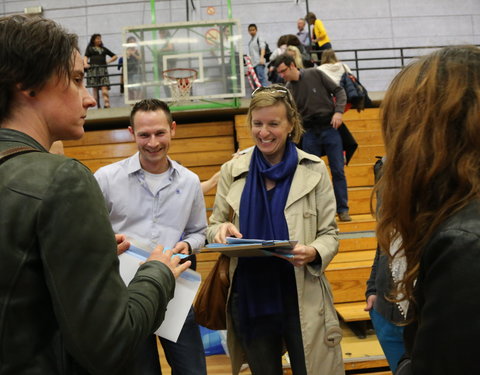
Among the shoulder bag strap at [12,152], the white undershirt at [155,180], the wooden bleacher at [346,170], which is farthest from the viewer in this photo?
the wooden bleacher at [346,170]

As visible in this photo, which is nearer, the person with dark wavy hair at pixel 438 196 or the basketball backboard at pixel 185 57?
the person with dark wavy hair at pixel 438 196

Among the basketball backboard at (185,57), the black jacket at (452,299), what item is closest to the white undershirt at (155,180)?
the black jacket at (452,299)

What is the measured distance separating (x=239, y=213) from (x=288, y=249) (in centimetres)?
33

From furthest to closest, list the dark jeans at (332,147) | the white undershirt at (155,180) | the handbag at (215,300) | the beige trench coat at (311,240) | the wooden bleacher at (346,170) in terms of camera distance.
A: the dark jeans at (332,147) < the wooden bleacher at (346,170) < the white undershirt at (155,180) < the handbag at (215,300) < the beige trench coat at (311,240)

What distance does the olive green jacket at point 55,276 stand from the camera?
2.40 feet

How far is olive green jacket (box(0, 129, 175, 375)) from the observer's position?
73cm

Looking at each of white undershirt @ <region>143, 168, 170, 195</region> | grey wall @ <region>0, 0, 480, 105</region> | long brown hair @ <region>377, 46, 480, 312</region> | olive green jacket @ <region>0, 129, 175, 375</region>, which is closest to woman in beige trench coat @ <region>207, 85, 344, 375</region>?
white undershirt @ <region>143, 168, 170, 195</region>

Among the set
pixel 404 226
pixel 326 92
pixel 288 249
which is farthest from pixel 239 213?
pixel 326 92

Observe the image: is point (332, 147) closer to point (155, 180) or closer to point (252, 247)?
point (155, 180)

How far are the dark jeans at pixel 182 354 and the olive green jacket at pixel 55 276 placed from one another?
1.01 metres

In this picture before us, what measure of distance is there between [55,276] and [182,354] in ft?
4.01

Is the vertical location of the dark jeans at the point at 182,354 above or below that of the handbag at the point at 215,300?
below

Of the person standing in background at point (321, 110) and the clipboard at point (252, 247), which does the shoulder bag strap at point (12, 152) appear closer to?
the clipboard at point (252, 247)

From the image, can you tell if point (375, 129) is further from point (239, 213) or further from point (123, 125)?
point (239, 213)
